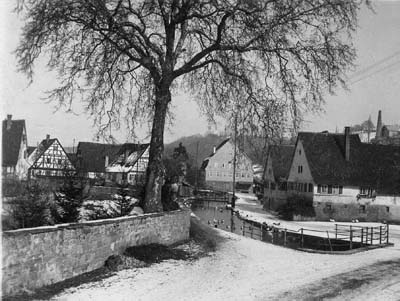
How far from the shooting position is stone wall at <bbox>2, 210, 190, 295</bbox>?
898 cm

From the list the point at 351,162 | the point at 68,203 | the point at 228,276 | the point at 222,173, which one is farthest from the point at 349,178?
the point at 222,173

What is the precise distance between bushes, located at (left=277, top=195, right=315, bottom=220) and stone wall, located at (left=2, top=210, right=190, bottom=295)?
32.4m

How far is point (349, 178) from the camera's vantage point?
1880 inches

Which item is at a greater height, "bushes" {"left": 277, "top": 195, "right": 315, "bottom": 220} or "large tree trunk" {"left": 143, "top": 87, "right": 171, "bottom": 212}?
"large tree trunk" {"left": 143, "top": 87, "right": 171, "bottom": 212}

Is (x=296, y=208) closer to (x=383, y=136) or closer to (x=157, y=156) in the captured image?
(x=157, y=156)

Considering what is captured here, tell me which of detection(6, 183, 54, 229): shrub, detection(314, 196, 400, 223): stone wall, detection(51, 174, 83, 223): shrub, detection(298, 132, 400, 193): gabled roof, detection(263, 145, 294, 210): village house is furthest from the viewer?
detection(263, 145, 294, 210): village house

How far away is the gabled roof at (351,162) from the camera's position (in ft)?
156

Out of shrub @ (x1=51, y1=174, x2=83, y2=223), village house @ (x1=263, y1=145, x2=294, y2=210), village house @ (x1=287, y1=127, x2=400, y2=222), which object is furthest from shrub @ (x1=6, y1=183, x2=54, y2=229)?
village house @ (x1=263, y1=145, x2=294, y2=210)

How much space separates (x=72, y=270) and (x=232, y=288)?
3.76 meters

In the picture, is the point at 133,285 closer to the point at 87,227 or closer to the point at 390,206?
the point at 87,227

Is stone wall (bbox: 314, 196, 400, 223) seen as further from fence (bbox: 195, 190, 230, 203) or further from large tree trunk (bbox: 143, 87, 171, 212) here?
large tree trunk (bbox: 143, 87, 171, 212)

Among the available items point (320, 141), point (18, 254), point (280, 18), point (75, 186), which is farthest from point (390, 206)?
point (18, 254)

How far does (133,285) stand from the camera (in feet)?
35.7

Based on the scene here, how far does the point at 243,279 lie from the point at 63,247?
4.64 m
